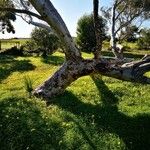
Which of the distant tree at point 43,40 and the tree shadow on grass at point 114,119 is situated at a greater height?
the distant tree at point 43,40

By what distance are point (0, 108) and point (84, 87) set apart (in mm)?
5919

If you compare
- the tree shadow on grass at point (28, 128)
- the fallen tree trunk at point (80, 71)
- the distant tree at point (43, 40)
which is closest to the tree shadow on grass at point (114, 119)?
the fallen tree trunk at point (80, 71)

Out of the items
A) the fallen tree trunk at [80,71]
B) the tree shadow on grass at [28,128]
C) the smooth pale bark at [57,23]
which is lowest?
the tree shadow on grass at [28,128]

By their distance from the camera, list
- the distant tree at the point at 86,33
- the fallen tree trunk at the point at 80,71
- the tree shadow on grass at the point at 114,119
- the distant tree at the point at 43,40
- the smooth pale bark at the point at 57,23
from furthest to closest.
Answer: the distant tree at the point at 86,33 → the distant tree at the point at 43,40 → the fallen tree trunk at the point at 80,71 → the smooth pale bark at the point at 57,23 → the tree shadow on grass at the point at 114,119

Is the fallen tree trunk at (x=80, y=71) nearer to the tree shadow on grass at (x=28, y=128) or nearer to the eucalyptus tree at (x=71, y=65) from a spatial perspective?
the eucalyptus tree at (x=71, y=65)

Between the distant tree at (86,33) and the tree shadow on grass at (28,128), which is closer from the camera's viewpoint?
the tree shadow on grass at (28,128)

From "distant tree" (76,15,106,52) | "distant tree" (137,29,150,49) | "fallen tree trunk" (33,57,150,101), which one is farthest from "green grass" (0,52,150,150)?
"distant tree" (137,29,150,49)

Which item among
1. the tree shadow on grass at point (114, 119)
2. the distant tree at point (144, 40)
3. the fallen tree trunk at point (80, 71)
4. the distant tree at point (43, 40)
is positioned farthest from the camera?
the distant tree at point (144, 40)

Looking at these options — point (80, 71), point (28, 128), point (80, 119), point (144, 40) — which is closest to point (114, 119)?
point (80, 119)

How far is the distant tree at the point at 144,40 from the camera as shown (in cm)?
8575

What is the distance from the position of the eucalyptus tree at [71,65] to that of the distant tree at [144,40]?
6976 centimetres

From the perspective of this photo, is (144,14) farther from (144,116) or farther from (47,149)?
(47,149)

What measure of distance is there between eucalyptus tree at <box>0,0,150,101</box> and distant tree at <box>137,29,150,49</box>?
6976 cm

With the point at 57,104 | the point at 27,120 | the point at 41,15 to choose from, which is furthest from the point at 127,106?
the point at 41,15
